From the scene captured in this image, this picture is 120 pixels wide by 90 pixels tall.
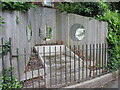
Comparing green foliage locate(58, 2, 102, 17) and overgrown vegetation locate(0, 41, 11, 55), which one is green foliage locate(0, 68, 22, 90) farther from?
green foliage locate(58, 2, 102, 17)

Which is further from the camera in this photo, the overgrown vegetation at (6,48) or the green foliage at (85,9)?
the green foliage at (85,9)

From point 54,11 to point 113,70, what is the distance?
14.6ft

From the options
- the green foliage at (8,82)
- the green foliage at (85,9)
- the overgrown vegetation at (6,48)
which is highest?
the green foliage at (85,9)

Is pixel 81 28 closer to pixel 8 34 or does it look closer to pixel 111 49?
pixel 111 49

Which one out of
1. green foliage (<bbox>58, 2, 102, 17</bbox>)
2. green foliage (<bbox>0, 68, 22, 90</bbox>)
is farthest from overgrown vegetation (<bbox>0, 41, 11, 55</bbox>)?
green foliage (<bbox>58, 2, 102, 17</bbox>)

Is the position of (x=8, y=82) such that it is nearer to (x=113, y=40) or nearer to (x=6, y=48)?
(x=6, y=48)

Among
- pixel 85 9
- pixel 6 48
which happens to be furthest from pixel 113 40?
pixel 6 48

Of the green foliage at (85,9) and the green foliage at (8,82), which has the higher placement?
the green foliage at (85,9)

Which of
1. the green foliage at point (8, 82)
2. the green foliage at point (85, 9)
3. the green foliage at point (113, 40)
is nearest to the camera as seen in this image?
the green foliage at point (8, 82)

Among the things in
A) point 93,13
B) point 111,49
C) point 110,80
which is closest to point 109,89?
point 110,80

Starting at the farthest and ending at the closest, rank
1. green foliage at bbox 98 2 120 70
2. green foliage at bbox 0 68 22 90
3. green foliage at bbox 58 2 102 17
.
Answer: green foliage at bbox 58 2 102 17 → green foliage at bbox 98 2 120 70 → green foliage at bbox 0 68 22 90

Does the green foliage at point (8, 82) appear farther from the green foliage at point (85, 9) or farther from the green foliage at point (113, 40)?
the green foliage at point (85, 9)

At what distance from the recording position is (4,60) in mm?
2648

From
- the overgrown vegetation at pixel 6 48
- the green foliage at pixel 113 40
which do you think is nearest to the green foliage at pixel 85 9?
the green foliage at pixel 113 40
